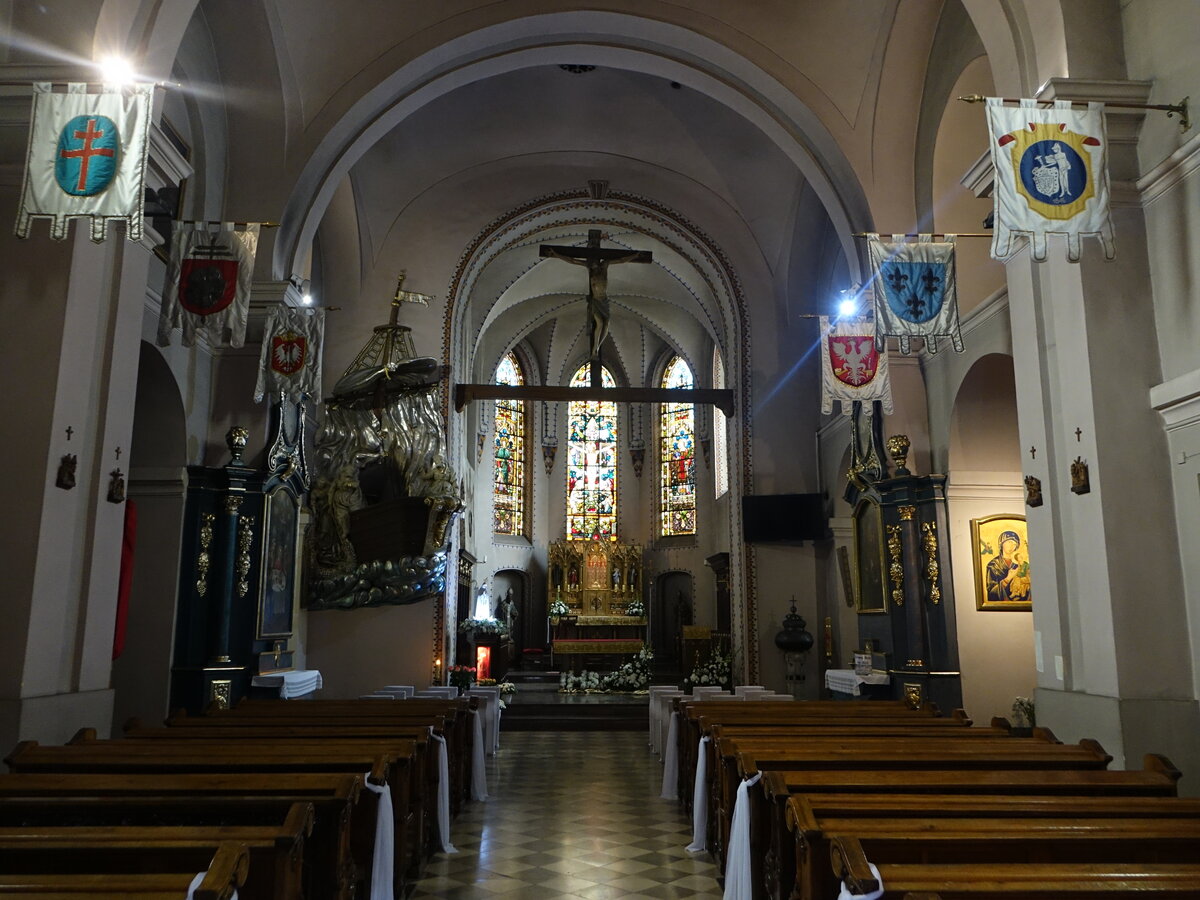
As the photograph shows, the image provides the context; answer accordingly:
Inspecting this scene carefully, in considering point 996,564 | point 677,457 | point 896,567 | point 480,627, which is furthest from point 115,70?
point 677,457

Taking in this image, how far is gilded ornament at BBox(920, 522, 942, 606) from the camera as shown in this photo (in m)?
9.62

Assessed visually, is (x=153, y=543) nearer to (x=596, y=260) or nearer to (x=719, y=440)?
(x=596, y=260)

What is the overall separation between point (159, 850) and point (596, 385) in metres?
12.4

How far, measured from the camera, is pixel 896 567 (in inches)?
395

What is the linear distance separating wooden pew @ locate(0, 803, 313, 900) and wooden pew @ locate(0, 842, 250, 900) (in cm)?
15

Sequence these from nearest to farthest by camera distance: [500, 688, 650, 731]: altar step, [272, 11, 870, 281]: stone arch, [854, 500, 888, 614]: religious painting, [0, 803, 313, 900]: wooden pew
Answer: [0, 803, 313, 900]: wooden pew → [272, 11, 870, 281]: stone arch → [854, 500, 888, 614]: religious painting → [500, 688, 650, 731]: altar step

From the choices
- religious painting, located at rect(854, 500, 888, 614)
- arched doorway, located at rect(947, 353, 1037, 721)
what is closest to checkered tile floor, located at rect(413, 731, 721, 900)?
religious painting, located at rect(854, 500, 888, 614)

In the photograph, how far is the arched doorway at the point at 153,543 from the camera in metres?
8.95

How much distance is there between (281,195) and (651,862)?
7.53 metres

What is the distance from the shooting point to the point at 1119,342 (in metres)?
5.98

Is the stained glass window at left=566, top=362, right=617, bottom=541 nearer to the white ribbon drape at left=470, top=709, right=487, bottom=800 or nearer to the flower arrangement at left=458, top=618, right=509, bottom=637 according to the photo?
the flower arrangement at left=458, top=618, right=509, bottom=637

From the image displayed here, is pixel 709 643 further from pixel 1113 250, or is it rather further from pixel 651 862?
pixel 1113 250

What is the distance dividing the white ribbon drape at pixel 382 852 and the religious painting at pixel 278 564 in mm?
5997

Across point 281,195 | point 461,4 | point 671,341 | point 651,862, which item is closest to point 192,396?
point 281,195
